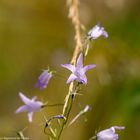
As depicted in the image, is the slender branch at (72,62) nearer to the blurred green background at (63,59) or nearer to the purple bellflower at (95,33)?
the purple bellflower at (95,33)

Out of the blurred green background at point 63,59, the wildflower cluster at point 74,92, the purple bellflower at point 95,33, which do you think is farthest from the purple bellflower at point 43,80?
the blurred green background at point 63,59

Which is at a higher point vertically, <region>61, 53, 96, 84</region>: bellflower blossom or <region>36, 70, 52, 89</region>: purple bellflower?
<region>36, 70, 52, 89</region>: purple bellflower

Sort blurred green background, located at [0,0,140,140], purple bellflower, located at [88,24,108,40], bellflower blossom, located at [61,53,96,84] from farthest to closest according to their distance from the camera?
blurred green background, located at [0,0,140,140]
purple bellflower, located at [88,24,108,40]
bellflower blossom, located at [61,53,96,84]

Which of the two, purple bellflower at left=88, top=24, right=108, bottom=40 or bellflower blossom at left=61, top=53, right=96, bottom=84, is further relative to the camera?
purple bellflower at left=88, top=24, right=108, bottom=40

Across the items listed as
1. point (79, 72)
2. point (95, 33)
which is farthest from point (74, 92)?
point (95, 33)

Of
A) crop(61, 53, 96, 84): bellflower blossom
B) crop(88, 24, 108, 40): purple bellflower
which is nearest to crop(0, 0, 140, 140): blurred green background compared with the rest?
crop(88, 24, 108, 40): purple bellflower

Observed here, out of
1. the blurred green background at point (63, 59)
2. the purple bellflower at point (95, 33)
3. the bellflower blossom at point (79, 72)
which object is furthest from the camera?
the blurred green background at point (63, 59)

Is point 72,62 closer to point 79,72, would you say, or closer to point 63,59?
point 79,72

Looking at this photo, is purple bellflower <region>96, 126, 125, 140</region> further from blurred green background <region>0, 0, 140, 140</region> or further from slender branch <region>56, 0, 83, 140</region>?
blurred green background <region>0, 0, 140, 140</region>
